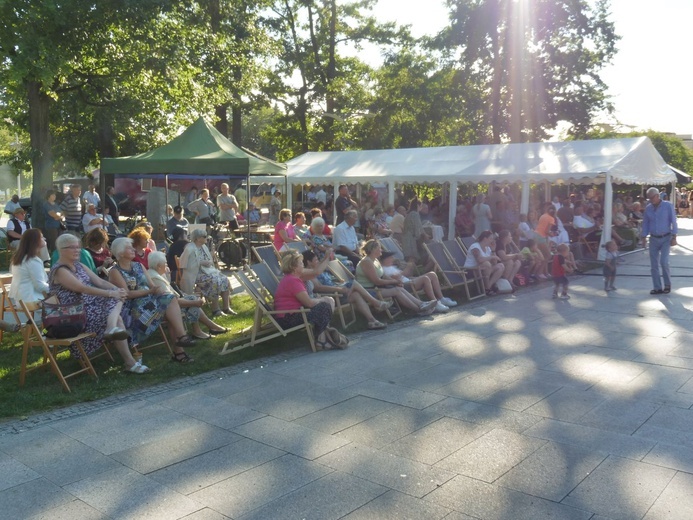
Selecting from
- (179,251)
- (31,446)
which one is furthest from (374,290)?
(31,446)

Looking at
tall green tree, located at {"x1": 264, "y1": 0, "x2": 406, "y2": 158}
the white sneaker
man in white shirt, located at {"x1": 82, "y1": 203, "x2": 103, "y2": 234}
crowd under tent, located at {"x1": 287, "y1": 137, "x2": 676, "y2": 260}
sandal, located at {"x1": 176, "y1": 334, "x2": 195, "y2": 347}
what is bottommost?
the white sneaker

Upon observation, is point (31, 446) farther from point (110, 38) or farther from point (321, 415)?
point (110, 38)

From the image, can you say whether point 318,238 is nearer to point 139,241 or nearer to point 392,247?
point 392,247


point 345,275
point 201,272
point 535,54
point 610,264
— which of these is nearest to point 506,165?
point 610,264

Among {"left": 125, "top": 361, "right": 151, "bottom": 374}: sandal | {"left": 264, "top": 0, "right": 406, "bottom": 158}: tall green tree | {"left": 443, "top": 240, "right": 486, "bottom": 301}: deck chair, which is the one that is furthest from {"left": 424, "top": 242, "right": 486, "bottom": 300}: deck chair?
{"left": 264, "top": 0, "right": 406, "bottom": 158}: tall green tree

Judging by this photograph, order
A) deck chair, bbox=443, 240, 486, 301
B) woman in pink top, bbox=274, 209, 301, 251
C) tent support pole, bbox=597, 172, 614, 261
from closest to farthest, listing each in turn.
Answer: deck chair, bbox=443, 240, 486, 301 < woman in pink top, bbox=274, 209, 301, 251 < tent support pole, bbox=597, 172, 614, 261

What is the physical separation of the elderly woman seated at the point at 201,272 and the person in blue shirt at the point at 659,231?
6.63 metres

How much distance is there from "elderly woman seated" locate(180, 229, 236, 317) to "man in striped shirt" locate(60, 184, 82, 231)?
19.9ft

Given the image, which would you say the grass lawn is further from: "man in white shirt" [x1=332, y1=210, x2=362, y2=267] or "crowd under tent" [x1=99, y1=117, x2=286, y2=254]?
"crowd under tent" [x1=99, y1=117, x2=286, y2=254]

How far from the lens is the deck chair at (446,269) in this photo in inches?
401

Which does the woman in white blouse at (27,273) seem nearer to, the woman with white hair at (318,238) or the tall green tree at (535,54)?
the woman with white hair at (318,238)

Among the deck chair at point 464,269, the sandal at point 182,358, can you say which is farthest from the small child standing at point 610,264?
the sandal at point 182,358

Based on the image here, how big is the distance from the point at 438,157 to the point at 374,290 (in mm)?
10982

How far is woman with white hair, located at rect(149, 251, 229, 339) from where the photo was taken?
6.71 m
